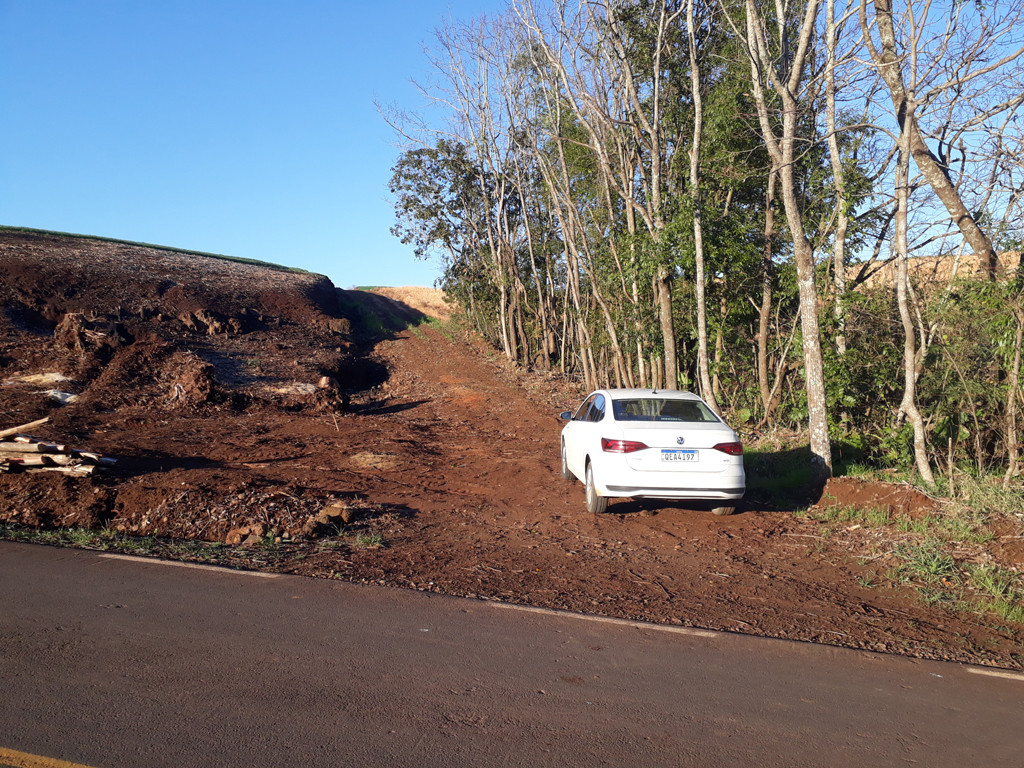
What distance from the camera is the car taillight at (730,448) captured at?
915cm

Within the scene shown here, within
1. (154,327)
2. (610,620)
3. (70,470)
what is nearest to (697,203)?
(610,620)

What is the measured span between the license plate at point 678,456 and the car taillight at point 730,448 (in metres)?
0.31

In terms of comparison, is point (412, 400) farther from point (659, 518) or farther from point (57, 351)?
point (659, 518)

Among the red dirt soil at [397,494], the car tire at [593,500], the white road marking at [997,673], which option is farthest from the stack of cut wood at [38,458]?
the white road marking at [997,673]

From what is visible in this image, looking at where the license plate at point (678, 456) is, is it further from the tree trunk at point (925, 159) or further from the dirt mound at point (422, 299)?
the dirt mound at point (422, 299)

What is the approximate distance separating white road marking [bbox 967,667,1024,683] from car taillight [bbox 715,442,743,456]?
160 inches

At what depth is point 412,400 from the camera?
21.4 meters

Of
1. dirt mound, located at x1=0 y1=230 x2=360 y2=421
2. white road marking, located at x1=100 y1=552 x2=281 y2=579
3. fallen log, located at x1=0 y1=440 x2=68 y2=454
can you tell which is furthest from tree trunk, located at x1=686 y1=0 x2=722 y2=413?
fallen log, located at x1=0 y1=440 x2=68 y2=454

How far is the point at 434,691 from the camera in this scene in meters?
4.55

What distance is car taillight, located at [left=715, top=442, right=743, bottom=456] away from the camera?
9.15 meters

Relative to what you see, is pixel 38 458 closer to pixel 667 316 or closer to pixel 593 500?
pixel 593 500

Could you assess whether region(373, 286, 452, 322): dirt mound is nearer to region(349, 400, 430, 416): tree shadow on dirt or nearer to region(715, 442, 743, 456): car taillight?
region(349, 400, 430, 416): tree shadow on dirt

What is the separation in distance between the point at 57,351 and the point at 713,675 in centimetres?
1932

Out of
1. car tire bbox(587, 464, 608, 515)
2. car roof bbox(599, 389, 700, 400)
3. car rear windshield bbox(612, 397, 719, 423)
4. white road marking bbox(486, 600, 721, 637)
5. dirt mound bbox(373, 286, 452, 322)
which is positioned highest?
dirt mound bbox(373, 286, 452, 322)
